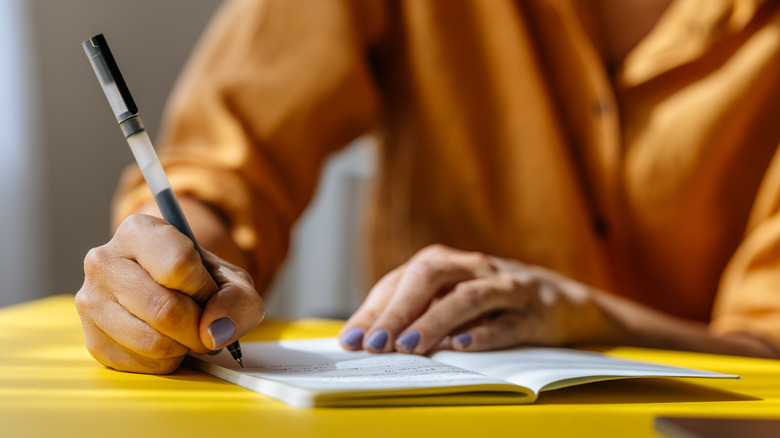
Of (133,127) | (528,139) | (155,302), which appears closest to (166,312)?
(155,302)

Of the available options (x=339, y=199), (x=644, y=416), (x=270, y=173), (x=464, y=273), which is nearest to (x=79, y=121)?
(x=339, y=199)

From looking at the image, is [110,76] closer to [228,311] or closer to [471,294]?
[228,311]

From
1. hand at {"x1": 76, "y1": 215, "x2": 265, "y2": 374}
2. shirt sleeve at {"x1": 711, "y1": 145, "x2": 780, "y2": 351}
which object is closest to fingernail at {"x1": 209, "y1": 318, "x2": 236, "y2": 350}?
hand at {"x1": 76, "y1": 215, "x2": 265, "y2": 374}

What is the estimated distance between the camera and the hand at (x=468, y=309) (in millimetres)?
487

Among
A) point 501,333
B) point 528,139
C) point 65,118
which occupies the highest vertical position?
point 65,118

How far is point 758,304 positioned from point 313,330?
51cm

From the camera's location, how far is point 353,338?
0.49m

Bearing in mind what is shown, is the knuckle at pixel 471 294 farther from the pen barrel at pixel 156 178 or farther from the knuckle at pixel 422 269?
the pen barrel at pixel 156 178

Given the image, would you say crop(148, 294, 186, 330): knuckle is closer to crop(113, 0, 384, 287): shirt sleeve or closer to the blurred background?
crop(113, 0, 384, 287): shirt sleeve

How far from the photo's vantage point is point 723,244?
95 cm

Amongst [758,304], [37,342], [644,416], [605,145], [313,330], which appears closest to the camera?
[644,416]

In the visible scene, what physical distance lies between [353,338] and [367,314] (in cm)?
3

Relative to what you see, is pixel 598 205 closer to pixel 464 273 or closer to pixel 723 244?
pixel 723 244

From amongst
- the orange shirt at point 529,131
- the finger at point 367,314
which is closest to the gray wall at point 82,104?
the orange shirt at point 529,131
